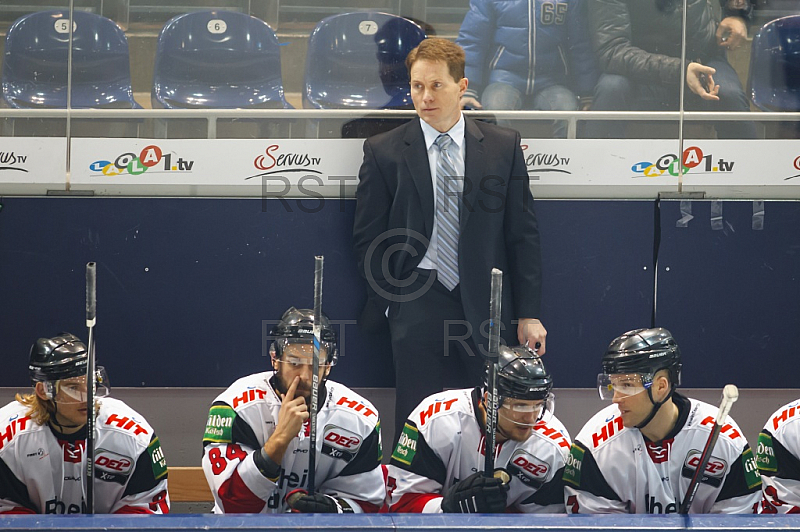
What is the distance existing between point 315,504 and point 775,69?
8.70 feet

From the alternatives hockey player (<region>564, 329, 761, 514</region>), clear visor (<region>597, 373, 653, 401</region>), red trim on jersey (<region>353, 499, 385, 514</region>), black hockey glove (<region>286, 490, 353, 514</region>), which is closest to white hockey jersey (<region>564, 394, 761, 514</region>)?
hockey player (<region>564, 329, 761, 514</region>)

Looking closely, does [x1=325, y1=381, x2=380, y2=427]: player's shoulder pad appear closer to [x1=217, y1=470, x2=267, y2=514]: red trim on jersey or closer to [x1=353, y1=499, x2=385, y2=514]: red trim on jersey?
[x1=353, y1=499, x2=385, y2=514]: red trim on jersey

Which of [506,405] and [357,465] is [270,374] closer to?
[357,465]

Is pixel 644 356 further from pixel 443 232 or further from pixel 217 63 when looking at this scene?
pixel 217 63

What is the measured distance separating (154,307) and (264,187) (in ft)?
2.15

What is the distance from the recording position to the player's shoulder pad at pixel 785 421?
3277 mm

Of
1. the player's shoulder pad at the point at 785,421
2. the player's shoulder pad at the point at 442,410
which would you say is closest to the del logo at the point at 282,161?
the player's shoulder pad at the point at 442,410

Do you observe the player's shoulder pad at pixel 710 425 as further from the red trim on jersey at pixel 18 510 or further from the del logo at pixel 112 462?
the red trim on jersey at pixel 18 510

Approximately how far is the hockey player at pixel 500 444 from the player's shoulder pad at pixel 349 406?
0.15 metres

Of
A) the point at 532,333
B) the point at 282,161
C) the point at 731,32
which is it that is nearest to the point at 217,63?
the point at 282,161

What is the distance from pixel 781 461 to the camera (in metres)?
3.26

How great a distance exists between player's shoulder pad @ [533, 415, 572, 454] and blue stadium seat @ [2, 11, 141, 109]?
2102 mm

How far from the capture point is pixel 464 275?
153 inches

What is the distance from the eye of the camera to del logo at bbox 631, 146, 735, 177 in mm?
4227
